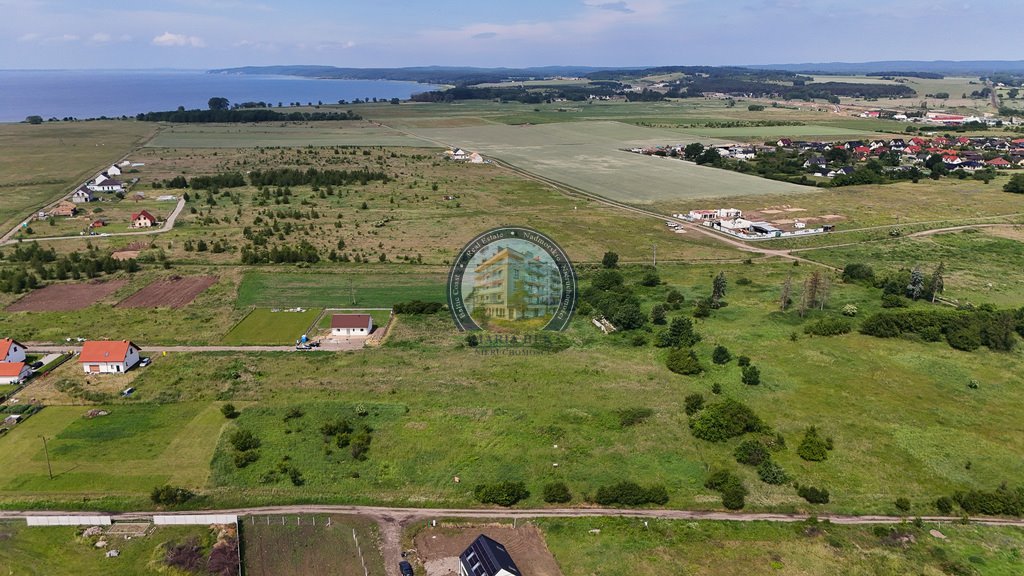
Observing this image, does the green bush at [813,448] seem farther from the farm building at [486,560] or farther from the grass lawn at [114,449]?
the grass lawn at [114,449]

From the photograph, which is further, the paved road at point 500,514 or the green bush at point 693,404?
the green bush at point 693,404

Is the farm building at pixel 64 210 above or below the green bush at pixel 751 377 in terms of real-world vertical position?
above

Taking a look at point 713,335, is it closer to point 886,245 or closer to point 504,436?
point 504,436

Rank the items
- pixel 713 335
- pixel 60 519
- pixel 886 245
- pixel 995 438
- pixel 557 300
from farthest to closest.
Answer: pixel 886 245 → pixel 557 300 → pixel 713 335 → pixel 995 438 → pixel 60 519

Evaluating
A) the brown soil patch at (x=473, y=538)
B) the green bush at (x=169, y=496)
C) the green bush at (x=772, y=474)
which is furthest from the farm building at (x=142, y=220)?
the green bush at (x=772, y=474)

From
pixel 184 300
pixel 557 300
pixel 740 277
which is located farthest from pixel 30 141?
pixel 740 277

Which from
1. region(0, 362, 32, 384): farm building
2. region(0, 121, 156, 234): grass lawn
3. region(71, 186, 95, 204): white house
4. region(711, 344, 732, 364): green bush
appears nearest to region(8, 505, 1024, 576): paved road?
region(0, 362, 32, 384): farm building

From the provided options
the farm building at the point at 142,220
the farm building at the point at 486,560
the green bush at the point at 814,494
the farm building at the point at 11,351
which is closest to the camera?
the farm building at the point at 486,560

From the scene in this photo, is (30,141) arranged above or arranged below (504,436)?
above
